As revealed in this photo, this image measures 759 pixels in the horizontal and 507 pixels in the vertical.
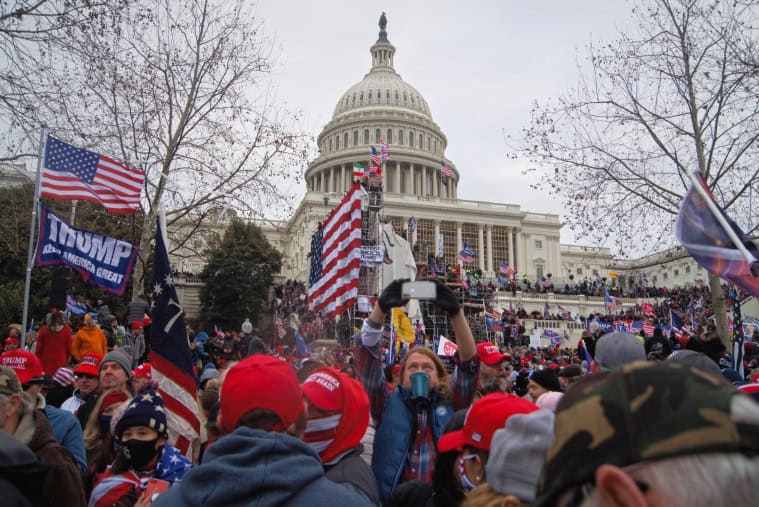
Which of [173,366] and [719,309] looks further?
[719,309]

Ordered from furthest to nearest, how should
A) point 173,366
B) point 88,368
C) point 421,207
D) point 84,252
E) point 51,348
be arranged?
point 421,207 < point 51,348 < point 84,252 < point 88,368 < point 173,366

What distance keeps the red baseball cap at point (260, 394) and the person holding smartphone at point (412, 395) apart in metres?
1.15

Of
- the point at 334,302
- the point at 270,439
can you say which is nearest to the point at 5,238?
the point at 334,302

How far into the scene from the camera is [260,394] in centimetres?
200

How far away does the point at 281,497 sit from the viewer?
64.5 inches

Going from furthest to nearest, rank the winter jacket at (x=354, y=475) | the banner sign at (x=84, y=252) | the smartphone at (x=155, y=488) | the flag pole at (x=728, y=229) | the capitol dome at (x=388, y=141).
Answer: the capitol dome at (x=388, y=141)
the banner sign at (x=84, y=252)
the flag pole at (x=728, y=229)
the smartphone at (x=155, y=488)
the winter jacket at (x=354, y=475)

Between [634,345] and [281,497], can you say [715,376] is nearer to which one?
[281,497]

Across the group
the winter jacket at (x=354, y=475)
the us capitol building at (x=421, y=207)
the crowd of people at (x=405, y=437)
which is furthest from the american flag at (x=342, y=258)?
the us capitol building at (x=421, y=207)

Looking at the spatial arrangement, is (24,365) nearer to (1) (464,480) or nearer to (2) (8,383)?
(2) (8,383)

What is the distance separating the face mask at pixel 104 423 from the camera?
158 inches

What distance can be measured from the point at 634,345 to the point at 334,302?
23.3 ft

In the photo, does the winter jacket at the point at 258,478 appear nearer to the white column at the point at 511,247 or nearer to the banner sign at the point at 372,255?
the banner sign at the point at 372,255

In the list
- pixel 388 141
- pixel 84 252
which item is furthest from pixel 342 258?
pixel 388 141

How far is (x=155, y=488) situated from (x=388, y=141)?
81.4 meters
